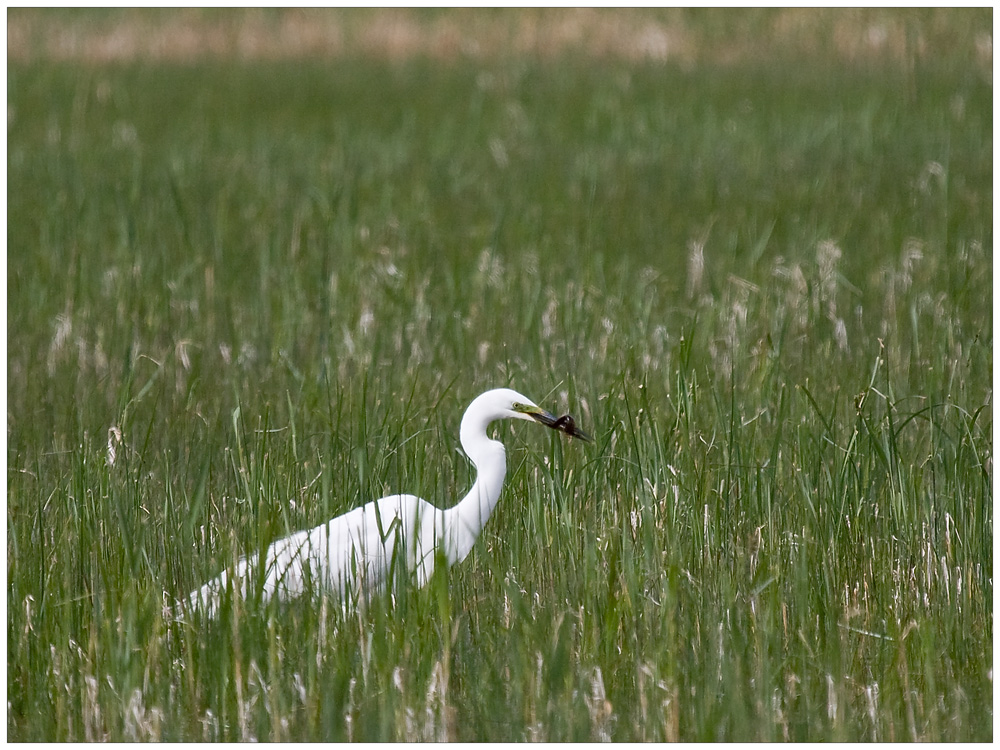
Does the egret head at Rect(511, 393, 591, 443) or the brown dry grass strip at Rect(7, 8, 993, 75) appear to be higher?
the brown dry grass strip at Rect(7, 8, 993, 75)

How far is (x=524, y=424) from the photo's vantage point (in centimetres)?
422

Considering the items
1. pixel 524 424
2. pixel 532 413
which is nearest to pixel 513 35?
pixel 524 424

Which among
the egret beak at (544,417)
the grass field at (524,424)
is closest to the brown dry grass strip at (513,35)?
the grass field at (524,424)

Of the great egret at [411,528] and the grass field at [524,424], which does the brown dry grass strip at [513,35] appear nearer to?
the grass field at [524,424]

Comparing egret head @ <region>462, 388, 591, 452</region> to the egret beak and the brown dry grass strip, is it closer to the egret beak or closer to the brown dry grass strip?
the egret beak

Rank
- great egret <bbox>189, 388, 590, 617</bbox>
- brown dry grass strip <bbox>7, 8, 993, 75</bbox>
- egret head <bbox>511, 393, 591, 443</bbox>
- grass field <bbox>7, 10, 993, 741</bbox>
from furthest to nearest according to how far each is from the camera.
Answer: brown dry grass strip <bbox>7, 8, 993, 75</bbox> < egret head <bbox>511, 393, 591, 443</bbox> < great egret <bbox>189, 388, 590, 617</bbox> < grass field <bbox>7, 10, 993, 741</bbox>

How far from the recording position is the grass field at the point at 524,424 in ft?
9.19

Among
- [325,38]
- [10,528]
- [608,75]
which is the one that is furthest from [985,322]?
[325,38]

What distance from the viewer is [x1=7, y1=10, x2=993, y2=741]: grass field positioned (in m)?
2.80

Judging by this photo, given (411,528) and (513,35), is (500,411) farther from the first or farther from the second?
(513,35)

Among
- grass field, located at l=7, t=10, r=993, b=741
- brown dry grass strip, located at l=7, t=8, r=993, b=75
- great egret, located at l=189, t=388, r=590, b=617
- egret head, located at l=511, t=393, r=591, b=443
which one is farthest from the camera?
brown dry grass strip, located at l=7, t=8, r=993, b=75

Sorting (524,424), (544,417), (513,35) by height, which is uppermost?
(513,35)

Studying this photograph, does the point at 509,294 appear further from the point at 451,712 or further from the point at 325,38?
the point at 325,38

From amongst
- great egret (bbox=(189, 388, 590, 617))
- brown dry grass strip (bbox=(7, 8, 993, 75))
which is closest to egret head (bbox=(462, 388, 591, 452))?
great egret (bbox=(189, 388, 590, 617))
